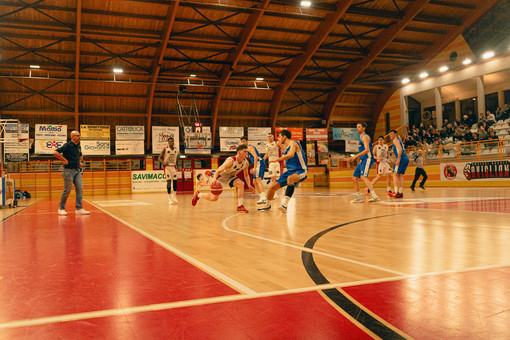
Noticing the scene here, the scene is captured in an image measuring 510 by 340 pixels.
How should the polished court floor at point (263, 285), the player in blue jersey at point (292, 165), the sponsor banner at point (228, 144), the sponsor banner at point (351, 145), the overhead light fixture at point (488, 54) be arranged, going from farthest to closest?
the sponsor banner at point (351, 145)
the sponsor banner at point (228, 144)
the overhead light fixture at point (488, 54)
the player in blue jersey at point (292, 165)
the polished court floor at point (263, 285)

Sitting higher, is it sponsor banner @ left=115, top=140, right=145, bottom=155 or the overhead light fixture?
the overhead light fixture

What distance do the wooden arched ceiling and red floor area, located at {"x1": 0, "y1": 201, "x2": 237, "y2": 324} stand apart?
→ 58.1 ft

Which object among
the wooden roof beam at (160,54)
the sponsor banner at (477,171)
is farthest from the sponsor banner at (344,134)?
the wooden roof beam at (160,54)

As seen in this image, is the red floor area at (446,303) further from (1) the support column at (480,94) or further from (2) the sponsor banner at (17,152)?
(1) the support column at (480,94)

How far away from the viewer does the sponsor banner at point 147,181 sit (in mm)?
26547

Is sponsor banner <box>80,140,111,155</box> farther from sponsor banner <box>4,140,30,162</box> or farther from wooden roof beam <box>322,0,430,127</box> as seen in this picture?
wooden roof beam <box>322,0,430,127</box>

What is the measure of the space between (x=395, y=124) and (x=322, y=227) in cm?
2874

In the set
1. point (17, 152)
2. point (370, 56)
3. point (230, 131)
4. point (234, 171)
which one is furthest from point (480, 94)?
point (17, 152)

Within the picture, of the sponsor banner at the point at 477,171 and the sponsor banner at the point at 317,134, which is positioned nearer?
the sponsor banner at the point at 477,171

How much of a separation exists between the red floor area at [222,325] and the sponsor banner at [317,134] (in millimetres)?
29470

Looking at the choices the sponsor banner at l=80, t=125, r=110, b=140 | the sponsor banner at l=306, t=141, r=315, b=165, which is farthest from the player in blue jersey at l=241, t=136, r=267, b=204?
the sponsor banner at l=306, t=141, r=315, b=165

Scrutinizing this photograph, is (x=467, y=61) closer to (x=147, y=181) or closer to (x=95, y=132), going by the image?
(x=147, y=181)

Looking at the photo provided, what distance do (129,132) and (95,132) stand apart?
7.20 ft

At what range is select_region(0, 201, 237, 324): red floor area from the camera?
7.80 feet
